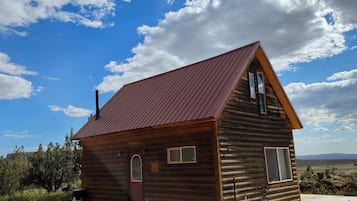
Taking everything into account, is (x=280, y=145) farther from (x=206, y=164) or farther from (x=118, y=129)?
(x=118, y=129)

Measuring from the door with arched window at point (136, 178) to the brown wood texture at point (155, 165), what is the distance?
0.76ft

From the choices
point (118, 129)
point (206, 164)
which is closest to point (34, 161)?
point (118, 129)

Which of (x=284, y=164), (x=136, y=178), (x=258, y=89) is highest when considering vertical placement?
(x=258, y=89)

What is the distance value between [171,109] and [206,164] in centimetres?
251

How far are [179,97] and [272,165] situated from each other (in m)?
4.32

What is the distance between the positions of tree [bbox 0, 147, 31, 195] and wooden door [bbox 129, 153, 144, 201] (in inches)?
650

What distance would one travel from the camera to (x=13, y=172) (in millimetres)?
25078

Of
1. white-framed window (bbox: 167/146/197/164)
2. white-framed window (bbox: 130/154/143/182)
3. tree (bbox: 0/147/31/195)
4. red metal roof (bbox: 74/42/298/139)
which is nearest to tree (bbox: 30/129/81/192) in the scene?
tree (bbox: 0/147/31/195)

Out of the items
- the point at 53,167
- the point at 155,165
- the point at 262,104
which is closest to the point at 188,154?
the point at 155,165

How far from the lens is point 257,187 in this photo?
11.2 meters

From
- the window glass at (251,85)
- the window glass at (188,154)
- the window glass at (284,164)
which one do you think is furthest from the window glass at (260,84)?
the window glass at (188,154)

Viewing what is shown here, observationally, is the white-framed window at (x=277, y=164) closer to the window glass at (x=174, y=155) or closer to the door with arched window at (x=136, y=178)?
the window glass at (x=174, y=155)

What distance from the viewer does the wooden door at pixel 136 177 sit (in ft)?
39.5

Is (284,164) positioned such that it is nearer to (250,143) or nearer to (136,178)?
(250,143)
